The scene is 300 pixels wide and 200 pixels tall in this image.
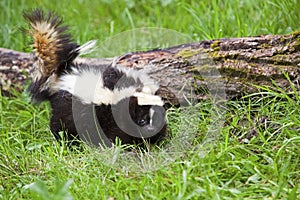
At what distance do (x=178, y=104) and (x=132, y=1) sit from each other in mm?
2671

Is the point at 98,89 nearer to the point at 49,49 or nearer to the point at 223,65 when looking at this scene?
the point at 49,49

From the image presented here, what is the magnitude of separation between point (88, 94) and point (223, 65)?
1.08m

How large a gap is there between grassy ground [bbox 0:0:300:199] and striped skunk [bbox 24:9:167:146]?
0.64ft

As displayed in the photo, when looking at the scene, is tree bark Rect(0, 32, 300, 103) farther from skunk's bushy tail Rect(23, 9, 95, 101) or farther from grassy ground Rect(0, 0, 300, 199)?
skunk's bushy tail Rect(23, 9, 95, 101)

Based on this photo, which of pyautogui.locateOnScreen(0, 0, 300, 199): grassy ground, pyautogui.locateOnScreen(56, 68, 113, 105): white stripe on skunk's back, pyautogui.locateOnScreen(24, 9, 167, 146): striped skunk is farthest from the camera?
pyautogui.locateOnScreen(56, 68, 113, 105): white stripe on skunk's back

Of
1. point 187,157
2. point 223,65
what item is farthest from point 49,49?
point 187,157

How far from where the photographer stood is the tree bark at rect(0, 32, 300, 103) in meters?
4.11

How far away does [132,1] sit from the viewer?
6.73m

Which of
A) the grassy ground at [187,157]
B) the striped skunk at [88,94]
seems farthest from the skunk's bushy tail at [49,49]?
the grassy ground at [187,157]

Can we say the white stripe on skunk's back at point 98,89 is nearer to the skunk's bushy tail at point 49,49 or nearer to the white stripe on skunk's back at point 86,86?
the white stripe on skunk's back at point 86,86

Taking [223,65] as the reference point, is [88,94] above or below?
below

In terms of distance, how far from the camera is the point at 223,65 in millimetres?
4266

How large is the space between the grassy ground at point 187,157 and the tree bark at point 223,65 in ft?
0.44

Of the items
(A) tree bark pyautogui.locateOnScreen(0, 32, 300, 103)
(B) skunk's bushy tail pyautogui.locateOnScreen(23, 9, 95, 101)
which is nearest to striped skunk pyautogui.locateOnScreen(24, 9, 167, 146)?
(B) skunk's bushy tail pyautogui.locateOnScreen(23, 9, 95, 101)
